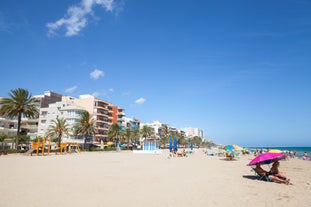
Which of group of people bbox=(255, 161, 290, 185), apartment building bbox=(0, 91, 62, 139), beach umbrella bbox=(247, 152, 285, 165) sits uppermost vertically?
apartment building bbox=(0, 91, 62, 139)

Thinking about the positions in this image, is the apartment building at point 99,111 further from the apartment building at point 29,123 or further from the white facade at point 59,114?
the apartment building at point 29,123

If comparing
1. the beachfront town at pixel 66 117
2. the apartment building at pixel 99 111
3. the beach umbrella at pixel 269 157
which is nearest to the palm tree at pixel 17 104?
the beachfront town at pixel 66 117

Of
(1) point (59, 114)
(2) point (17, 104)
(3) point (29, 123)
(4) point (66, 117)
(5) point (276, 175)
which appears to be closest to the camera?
(5) point (276, 175)

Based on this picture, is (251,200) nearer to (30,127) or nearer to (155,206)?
(155,206)

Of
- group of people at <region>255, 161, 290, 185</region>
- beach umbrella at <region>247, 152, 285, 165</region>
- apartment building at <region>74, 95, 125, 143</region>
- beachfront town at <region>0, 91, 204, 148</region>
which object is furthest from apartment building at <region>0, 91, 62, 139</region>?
group of people at <region>255, 161, 290, 185</region>

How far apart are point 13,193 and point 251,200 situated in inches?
376

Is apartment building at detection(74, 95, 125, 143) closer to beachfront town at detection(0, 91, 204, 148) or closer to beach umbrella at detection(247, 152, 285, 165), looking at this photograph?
beachfront town at detection(0, 91, 204, 148)

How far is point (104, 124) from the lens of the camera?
89.6 metres

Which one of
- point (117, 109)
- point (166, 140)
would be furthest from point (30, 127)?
point (166, 140)

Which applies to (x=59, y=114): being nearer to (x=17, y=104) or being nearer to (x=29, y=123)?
(x=29, y=123)

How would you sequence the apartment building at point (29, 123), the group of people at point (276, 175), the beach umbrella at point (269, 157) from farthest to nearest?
1. the apartment building at point (29, 123)
2. the beach umbrella at point (269, 157)
3. the group of people at point (276, 175)

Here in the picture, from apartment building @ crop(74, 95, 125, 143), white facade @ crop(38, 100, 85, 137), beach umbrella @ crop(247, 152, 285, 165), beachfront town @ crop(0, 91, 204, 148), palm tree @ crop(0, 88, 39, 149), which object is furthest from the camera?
apartment building @ crop(74, 95, 125, 143)

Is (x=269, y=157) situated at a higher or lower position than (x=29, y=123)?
lower

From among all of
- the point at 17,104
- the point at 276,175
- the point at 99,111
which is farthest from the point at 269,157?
the point at 99,111
